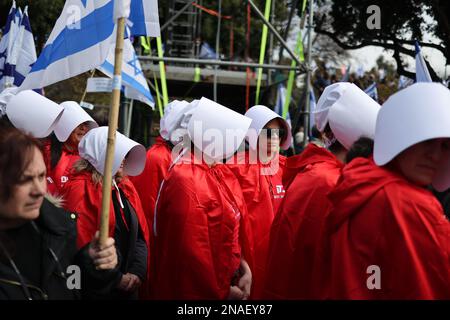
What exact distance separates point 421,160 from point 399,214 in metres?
0.26

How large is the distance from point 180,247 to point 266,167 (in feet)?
4.86

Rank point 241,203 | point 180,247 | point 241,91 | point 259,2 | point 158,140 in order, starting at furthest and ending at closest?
point 259,2
point 241,91
point 158,140
point 241,203
point 180,247

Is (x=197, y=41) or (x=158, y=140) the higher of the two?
(x=197, y=41)

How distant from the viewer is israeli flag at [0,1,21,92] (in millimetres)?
7451

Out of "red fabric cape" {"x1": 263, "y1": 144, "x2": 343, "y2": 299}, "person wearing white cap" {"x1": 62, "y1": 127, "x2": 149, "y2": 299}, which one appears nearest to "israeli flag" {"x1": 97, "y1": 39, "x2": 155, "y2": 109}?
"person wearing white cap" {"x1": 62, "y1": 127, "x2": 149, "y2": 299}

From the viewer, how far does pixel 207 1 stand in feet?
84.4

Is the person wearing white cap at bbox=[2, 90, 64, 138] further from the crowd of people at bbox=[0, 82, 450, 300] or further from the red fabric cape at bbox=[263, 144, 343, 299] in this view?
the red fabric cape at bbox=[263, 144, 343, 299]

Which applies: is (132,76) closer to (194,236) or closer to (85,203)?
(85,203)

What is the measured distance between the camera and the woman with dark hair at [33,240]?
8.23 feet

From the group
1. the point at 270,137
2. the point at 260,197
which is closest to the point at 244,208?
the point at 260,197

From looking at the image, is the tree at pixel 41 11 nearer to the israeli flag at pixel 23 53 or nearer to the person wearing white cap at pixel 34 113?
the israeli flag at pixel 23 53

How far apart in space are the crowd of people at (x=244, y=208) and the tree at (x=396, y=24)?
8.24 metres
